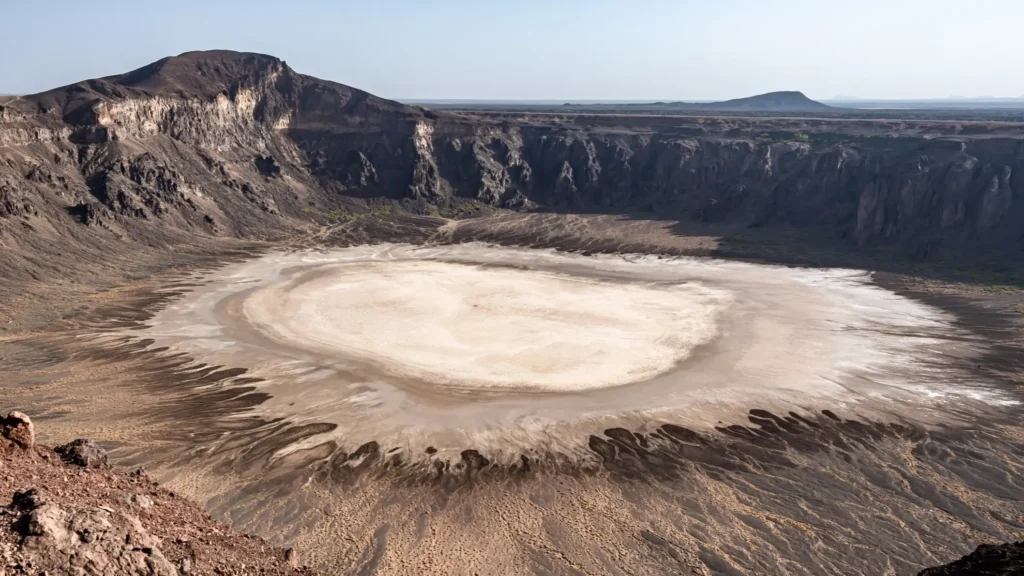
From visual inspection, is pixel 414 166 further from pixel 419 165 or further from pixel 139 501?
pixel 139 501

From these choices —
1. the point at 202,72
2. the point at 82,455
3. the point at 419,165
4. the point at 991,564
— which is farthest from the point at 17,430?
the point at 202,72

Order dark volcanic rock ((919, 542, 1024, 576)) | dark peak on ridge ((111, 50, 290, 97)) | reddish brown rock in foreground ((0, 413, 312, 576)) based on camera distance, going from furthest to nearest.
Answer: dark peak on ridge ((111, 50, 290, 97)) < dark volcanic rock ((919, 542, 1024, 576)) < reddish brown rock in foreground ((0, 413, 312, 576))

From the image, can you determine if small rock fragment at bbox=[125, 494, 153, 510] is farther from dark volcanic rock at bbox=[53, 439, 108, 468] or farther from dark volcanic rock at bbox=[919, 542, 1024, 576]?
dark volcanic rock at bbox=[919, 542, 1024, 576]

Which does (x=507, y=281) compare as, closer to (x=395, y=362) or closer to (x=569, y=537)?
(x=395, y=362)

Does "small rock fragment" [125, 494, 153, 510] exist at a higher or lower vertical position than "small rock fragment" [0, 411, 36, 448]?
lower

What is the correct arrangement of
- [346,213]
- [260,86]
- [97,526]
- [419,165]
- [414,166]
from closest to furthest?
[97,526] < [346,213] < [419,165] < [414,166] < [260,86]

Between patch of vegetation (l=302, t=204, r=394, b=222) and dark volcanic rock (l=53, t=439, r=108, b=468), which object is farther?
patch of vegetation (l=302, t=204, r=394, b=222)

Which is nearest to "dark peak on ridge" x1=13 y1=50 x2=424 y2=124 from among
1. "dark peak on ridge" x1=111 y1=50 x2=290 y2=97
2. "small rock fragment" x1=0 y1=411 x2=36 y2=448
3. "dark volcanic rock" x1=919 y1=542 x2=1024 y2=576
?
"dark peak on ridge" x1=111 y1=50 x2=290 y2=97
